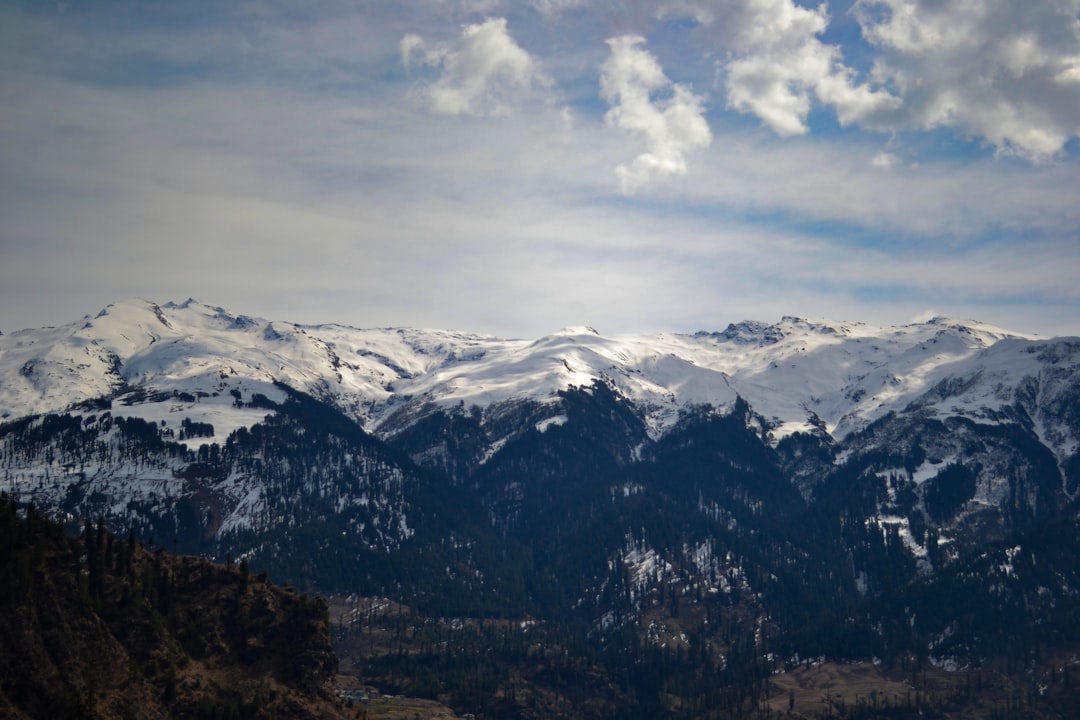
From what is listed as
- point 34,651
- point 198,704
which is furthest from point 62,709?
point 198,704

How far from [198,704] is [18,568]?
35.0 meters

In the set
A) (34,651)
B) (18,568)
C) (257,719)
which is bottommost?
(257,719)

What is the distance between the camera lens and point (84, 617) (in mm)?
176625

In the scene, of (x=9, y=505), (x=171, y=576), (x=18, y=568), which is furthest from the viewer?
(x=171, y=576)

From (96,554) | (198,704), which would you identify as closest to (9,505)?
(96,554)

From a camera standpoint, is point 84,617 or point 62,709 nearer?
point 62,709

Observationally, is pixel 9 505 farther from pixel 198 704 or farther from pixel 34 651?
pixel 198 704

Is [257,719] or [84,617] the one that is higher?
[84,617]

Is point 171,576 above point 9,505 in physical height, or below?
below

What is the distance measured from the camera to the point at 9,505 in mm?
186875

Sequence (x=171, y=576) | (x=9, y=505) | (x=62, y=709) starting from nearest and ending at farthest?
(x=62, y=709)
(x=9, y=505)
(x=171, y=576)

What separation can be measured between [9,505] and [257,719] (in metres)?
55.0

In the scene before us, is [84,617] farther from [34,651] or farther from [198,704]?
[198,704]

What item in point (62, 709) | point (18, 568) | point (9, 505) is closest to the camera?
point (62, 709)
